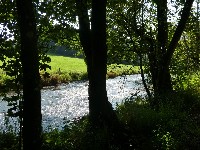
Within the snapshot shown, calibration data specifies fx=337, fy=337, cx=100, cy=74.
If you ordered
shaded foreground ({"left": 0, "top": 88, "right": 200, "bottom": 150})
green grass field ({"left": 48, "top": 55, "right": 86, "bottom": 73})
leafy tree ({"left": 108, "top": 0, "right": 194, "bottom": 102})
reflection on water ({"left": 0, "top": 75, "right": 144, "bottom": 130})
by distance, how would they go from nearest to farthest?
shaded foreground ({"left": 0, "top": 88, "right": 200, "bottom": 150}), leafy tree ({"left": 108, "top": 0, "right": 194, "bottom": 102}), reflection on water ({"left": 0, "top": 75, "right": 144, "bottom": 130}), green grass field ({"left": 48, "top": 55, "right": 86, "bottom": 73})

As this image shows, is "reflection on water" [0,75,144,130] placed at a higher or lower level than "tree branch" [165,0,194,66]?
lower

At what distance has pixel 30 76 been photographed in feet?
20.2

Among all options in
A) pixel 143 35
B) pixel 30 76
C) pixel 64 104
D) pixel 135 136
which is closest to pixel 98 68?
pixel 135 136

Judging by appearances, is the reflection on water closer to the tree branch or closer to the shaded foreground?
the tree branch

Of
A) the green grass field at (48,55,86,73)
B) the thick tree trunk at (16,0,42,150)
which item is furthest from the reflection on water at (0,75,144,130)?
the green grass field at (48,55,86,73)

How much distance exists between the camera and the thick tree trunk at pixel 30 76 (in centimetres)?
605

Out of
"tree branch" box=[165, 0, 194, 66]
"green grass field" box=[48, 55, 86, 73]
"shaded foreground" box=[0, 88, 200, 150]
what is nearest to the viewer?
"shaded foreground" box=[0, 88, 200, 150]

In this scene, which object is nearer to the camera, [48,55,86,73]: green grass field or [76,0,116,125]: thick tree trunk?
[76,0,116,125]: thick tree trunk

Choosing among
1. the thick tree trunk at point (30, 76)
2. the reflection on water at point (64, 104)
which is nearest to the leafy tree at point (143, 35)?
the reflection on water at point (64, 104)

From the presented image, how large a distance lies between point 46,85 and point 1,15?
3098 cm

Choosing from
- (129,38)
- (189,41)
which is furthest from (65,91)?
(129,38)

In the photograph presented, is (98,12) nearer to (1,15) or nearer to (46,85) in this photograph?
(1,15)

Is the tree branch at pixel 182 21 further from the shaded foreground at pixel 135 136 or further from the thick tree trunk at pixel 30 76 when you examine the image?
the thick tree trunk at pixel 30 76

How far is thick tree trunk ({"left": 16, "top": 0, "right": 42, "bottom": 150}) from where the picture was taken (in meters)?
6.05
